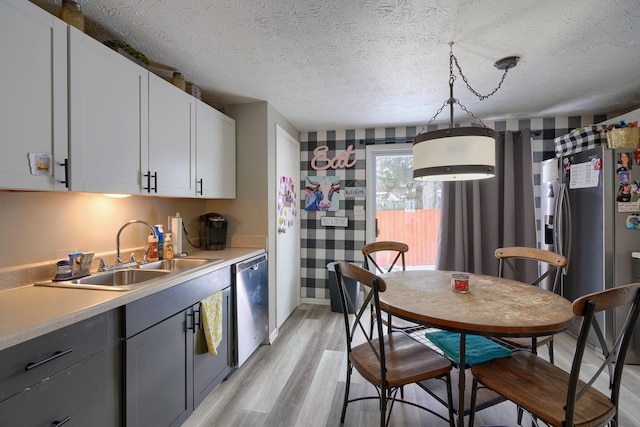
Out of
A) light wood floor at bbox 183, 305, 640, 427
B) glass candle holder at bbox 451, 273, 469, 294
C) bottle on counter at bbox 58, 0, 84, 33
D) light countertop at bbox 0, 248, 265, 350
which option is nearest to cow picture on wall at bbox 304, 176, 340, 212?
light wood floor at bbox 183, 305, 640, 427

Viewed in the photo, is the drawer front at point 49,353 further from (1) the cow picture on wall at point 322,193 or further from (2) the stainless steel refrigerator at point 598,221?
(2) the stainless steel refrigerator at point 598,221

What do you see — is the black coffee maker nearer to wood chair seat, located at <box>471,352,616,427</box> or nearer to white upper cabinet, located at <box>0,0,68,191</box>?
white upper cabinet, located at <box>0,0,68,191</box>

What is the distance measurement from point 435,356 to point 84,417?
1.57 meters

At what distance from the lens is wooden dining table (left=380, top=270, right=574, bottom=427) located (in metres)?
1.23

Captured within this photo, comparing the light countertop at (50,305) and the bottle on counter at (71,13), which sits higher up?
the bottle on counter at (71,13)

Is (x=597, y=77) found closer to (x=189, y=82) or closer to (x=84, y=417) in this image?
(x=189, y=82)

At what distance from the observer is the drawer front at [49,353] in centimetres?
90

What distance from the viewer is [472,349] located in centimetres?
158

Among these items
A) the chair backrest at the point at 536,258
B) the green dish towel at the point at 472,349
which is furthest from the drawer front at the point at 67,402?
the chair backrest at the point at 536,258

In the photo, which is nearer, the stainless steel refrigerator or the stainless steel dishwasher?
the stainless steel dishwasher

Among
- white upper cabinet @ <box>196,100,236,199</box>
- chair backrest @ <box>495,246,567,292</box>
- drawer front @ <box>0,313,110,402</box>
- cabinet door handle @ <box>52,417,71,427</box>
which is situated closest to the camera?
drawer front @ <box>0,313,110,402</box>

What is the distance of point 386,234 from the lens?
3730 mm

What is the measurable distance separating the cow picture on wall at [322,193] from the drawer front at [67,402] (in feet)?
9.20

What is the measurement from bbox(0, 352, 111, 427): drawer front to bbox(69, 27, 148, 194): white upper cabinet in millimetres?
787
